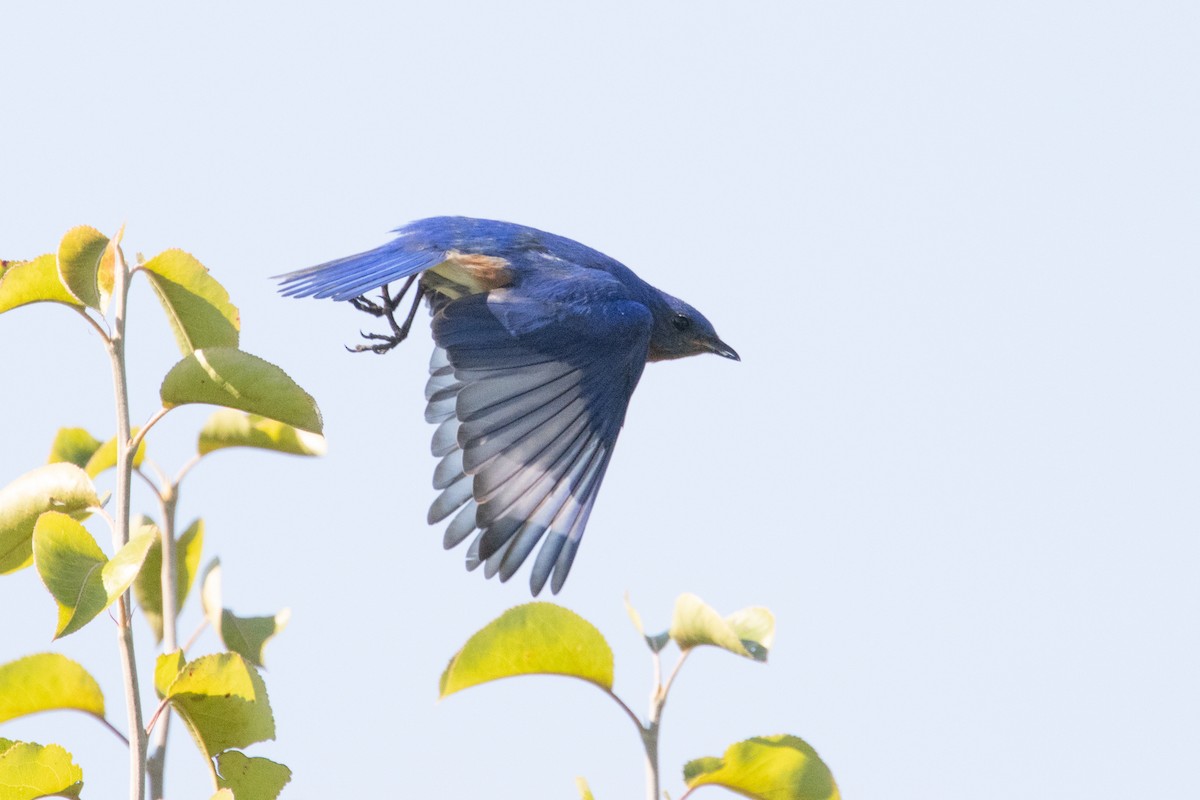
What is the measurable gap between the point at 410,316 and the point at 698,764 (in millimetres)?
3152

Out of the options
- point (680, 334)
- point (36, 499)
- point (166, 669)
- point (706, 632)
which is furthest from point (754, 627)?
point (680, 334)

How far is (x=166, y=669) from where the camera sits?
2.21m

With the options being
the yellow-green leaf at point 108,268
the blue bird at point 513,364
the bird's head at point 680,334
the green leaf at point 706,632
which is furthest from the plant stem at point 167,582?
the bird's head at point 680,334

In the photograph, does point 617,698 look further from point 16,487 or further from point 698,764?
point 16,487

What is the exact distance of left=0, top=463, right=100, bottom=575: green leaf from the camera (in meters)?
2.42

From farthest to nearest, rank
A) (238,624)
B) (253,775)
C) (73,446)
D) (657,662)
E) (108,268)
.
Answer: (73,446) < (238,624) < (108,268) < (657,662) < (253,775)

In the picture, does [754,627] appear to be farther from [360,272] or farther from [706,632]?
[360,272]

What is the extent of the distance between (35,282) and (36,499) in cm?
37

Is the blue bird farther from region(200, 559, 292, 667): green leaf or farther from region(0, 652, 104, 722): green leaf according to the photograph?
region(0, 652, 104, 722): green leaf

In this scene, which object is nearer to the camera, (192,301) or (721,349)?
(192,301)

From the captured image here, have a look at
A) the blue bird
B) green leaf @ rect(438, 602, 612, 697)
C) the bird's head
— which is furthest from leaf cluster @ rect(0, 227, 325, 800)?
the bird's head

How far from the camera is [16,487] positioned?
2.48 m

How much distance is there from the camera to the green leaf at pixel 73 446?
2.94 metres

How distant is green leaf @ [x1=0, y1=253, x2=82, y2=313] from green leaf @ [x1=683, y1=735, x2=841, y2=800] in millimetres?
1340
